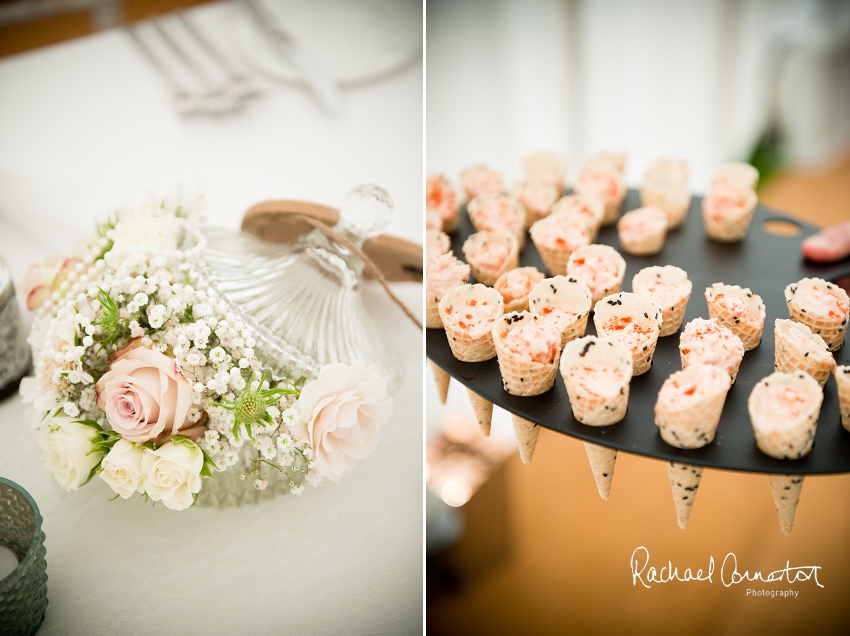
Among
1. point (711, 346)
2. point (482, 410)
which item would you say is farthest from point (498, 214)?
point (711, 346)

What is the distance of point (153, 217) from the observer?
44.3 inches

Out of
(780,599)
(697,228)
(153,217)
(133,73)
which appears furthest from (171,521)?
(697,228)

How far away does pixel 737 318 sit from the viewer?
100 cm

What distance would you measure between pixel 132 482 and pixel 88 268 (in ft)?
1.11

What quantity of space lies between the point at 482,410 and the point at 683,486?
31 cm

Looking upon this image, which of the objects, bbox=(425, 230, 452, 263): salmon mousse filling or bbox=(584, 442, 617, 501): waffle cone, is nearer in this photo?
bbox=(584, 442, 617, 501): waffle cone

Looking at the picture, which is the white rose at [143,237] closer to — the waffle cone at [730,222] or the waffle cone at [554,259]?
the waffle cone at [554,259]

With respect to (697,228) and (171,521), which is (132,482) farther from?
(697,228)

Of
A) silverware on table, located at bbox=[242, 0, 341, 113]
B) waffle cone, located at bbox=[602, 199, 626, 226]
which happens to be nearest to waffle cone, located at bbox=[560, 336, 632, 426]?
waffle cone, located at bbox=[602, 199, 626, 226]

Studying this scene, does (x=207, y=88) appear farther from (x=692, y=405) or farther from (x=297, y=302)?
(x=692, y=405)

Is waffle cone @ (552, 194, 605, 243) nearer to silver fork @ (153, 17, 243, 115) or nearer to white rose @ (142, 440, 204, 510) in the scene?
silver fork @ (153, 17, 243, 115)

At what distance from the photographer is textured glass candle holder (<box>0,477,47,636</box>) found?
0.97 m

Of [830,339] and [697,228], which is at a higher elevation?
[697,228]

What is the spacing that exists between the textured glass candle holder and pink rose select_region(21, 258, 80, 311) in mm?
283
